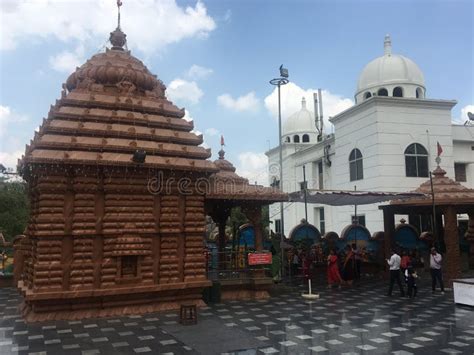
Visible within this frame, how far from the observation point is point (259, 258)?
47.0 feet

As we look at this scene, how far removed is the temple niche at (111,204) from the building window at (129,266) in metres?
0.03

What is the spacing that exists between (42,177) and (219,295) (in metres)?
6.15

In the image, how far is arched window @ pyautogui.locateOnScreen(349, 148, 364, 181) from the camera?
99.8 ft

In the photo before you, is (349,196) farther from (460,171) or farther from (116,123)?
(460,171)

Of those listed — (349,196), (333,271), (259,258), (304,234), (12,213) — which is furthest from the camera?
(12,213)

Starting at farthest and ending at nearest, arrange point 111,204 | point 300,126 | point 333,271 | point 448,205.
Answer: point 300,126 < point 448,205 < point 333,271 < point 111,204

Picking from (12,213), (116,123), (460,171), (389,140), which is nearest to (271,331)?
(116,123)

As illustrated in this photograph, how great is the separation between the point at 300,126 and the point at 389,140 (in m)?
20.9

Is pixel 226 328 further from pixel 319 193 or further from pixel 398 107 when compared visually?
pixel 398 107

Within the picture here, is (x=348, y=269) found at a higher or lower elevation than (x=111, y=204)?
lower

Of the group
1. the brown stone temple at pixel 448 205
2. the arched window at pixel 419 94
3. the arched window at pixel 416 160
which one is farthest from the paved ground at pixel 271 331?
the arched window at pixel 419 94

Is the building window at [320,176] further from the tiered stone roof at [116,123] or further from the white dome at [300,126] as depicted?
the tiered stone roof at [116,123]

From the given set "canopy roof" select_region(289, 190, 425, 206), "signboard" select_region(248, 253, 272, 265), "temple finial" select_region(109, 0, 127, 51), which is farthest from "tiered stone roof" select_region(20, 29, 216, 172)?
"canopy roof" select_region(289, 190, 425, 206)
